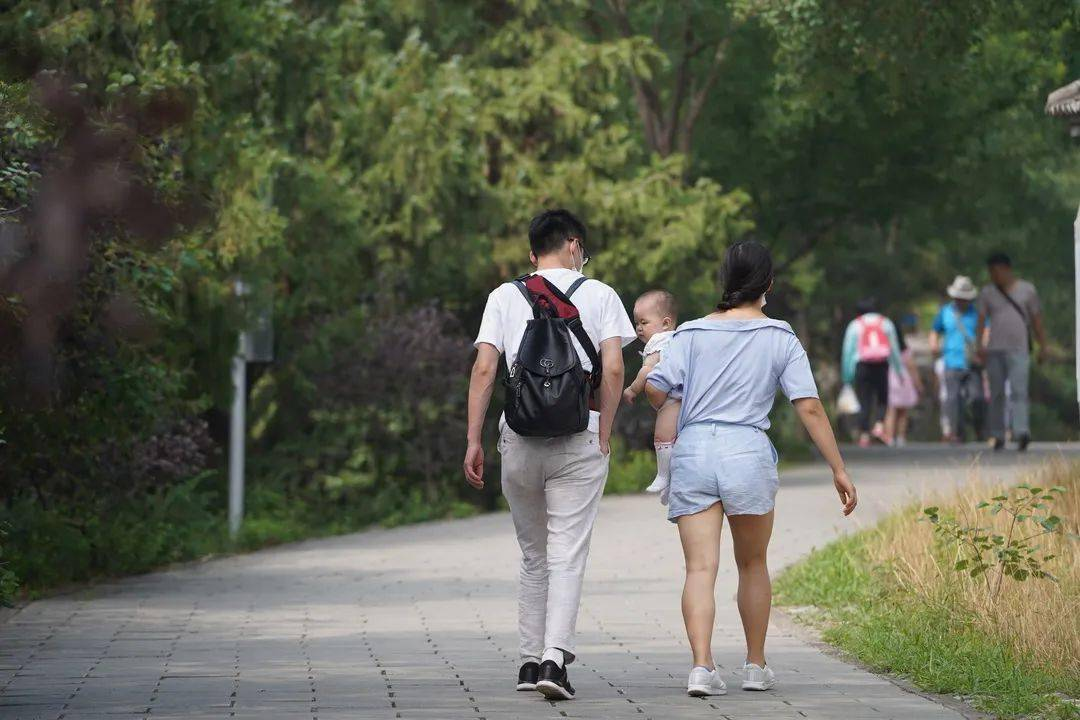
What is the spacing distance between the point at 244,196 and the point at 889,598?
284 inches

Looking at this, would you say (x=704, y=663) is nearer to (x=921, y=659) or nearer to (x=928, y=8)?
(x=921, y=659)

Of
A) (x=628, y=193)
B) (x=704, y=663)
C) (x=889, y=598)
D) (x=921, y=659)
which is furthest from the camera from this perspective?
(x=628, y=193)

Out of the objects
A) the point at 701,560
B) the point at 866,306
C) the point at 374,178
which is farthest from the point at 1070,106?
the point at 866,306

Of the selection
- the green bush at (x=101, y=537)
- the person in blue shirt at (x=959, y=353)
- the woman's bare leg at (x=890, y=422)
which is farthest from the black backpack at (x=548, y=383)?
the woman's bare leg at (x=890, y=422)

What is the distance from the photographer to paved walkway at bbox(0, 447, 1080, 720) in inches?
311

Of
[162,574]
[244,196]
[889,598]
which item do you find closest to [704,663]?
[889,598]

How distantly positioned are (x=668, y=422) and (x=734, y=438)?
1.03ft

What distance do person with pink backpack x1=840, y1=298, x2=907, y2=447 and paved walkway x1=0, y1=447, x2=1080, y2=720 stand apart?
9.83 m

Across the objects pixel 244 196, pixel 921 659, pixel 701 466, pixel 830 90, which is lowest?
pixel 921 659

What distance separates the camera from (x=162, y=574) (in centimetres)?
1391

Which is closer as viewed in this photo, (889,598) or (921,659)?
(921,659)

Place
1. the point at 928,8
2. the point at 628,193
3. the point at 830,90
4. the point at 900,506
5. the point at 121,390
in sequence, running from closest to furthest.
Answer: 1. the point at 121,390
2. the point at 900,506
3. the point at 928,8
4. the point at 830,90
5. the point at 628,193

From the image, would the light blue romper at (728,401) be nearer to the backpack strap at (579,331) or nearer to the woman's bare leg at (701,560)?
the woman's bare leg at (701,560)

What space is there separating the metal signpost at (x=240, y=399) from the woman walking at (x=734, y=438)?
8.22m
